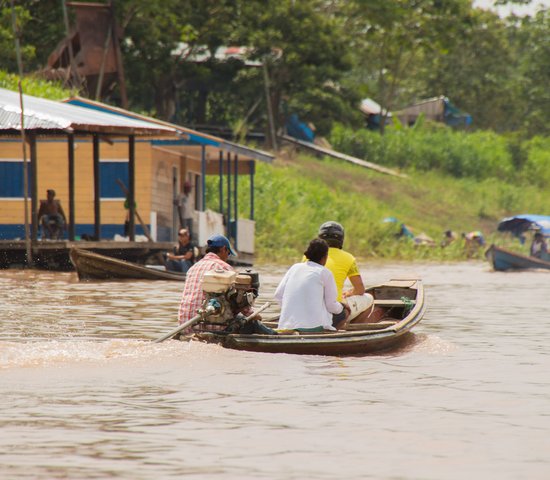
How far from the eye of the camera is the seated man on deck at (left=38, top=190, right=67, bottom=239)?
1037 inches

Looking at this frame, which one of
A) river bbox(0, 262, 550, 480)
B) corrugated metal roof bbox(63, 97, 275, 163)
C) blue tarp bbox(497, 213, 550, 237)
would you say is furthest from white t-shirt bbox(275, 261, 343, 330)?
blue tarp bbox(497, 213, 550, 237)

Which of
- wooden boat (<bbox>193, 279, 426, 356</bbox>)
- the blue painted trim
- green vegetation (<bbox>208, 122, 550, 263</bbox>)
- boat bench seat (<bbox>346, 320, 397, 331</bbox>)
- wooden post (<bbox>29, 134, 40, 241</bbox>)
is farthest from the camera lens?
green vegetation (<bbox>208, 122, 550, 263</bbox>)

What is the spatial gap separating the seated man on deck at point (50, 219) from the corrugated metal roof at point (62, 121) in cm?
216

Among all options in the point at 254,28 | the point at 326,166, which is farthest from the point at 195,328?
the point at 326,166

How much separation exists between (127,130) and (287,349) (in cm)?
1388

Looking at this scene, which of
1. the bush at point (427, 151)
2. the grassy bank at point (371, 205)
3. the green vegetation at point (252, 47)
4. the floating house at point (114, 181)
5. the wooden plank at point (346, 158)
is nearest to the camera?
the floating house at point (114, 181)

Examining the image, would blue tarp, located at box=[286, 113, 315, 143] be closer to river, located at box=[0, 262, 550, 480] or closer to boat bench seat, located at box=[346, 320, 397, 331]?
river, located at box=[0, 262, 550, 480]

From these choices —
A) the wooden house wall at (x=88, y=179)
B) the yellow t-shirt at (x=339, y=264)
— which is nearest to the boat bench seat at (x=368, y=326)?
the yellow t-shirt at (x=339, y=264)

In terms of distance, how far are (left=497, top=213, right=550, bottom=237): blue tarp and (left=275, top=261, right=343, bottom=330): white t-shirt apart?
26.7 m

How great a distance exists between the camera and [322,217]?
135 feet

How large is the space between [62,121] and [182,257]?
346 centimetres

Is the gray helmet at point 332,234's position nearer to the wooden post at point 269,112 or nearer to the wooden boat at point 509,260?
the wooden boat at point 509,260

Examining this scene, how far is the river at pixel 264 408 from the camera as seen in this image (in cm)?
686

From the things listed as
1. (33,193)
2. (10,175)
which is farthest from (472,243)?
(33,193)
